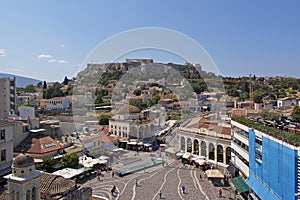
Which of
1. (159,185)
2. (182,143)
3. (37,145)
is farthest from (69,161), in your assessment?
(182,143)

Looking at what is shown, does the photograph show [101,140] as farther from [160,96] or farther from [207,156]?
[160,96]

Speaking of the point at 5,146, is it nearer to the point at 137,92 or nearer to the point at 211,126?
the point at 211,126

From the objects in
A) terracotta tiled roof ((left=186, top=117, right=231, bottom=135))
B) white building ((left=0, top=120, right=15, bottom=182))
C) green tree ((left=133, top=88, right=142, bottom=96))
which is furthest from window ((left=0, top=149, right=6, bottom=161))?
green tree ((left=133, top=88, right=142, bottom=96))

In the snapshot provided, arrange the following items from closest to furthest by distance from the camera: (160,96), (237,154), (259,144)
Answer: (259,144) < (237,154) < (160,96)

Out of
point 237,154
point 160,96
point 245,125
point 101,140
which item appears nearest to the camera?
point 245,125

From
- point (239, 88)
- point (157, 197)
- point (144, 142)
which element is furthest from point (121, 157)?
point (239, 88)

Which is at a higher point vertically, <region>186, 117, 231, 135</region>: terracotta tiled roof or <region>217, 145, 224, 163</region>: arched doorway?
<region>186, 117, 231, 135</region>: terracotta tiled roof

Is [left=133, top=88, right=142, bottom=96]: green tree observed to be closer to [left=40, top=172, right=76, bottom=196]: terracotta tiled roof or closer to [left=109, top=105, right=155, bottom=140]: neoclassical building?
[left=109, top=105, right=155, bottom=140]: neoclassical building
